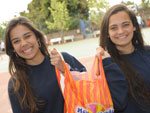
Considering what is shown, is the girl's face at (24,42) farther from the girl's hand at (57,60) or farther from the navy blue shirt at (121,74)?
the navy blue shirt at (121,74)

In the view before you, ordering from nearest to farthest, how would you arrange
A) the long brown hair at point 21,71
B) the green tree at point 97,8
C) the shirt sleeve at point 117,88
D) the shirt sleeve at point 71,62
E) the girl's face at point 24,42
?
the shirt sleeve at point 117,88 < the long brown hair at point 21,71 < the girl's face at point 24,42 < the shirt sleeve at point 71,62 < the green tree at point 97,8

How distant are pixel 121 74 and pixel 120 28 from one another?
597 millimetres

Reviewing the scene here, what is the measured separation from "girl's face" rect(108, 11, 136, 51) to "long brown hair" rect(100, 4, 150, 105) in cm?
6

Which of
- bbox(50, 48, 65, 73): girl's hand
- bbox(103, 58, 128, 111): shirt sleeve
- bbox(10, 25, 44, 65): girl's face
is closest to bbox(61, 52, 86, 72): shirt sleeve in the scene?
bbox(50, 48, 65, 73): girl's hand

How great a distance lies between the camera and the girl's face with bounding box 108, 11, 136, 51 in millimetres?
2115

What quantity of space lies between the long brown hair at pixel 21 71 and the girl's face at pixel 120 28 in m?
0.92

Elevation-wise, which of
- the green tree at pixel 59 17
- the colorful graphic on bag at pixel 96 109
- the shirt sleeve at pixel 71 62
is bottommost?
the colorful graphic on bag at pixel 96 109

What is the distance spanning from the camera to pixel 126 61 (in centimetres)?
211

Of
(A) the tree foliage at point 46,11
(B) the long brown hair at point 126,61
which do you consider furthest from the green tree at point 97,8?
(B) the long brown hair at point 126,61

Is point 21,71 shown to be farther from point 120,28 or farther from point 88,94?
point 120,28

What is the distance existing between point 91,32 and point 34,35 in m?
21.2

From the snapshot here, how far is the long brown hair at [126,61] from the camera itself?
199cm

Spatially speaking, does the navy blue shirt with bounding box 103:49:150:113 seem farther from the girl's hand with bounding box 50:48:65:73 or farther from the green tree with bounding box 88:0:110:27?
the green tree with bounding box 88:0:110:27

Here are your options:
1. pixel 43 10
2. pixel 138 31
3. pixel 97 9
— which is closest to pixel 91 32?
pixel 97 9
